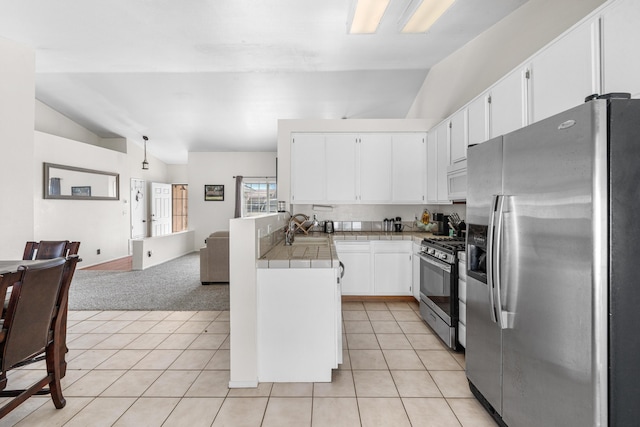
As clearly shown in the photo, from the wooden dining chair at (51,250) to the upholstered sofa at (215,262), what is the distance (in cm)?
244

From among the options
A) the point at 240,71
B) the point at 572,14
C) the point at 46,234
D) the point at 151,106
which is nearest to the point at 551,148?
the point at 572,14

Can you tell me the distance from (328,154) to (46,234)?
559cm

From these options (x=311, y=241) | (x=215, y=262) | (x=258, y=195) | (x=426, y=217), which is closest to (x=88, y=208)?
(x=215, y=262)

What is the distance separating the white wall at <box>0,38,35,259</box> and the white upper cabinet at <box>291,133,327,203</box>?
3.20m

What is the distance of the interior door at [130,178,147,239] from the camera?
7996 millimetres

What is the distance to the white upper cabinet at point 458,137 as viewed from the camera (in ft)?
10.5

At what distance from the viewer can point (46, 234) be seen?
5762 millimetres

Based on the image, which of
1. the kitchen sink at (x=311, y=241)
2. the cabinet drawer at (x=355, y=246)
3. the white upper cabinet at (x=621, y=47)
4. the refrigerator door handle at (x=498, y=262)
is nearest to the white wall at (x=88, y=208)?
the kitchen sink at (x=311, y=241)

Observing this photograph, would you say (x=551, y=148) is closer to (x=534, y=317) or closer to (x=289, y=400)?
(x=534, y=317)

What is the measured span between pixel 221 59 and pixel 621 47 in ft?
13.6

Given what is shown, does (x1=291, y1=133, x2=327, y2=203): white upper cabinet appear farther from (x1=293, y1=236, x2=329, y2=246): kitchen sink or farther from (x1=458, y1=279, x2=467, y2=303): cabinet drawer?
(x1=458, y1=279, x2=467, y2=303): cabinet drawer

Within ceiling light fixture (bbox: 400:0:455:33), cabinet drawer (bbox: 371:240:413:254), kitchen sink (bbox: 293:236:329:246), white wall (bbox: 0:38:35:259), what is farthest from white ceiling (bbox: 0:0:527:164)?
cabinet drawer (bbox: 371:240:413:254)

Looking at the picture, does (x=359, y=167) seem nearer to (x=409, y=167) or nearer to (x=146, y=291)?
(x=409, y=167)

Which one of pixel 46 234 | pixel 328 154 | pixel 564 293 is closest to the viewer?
pixel 564 293
